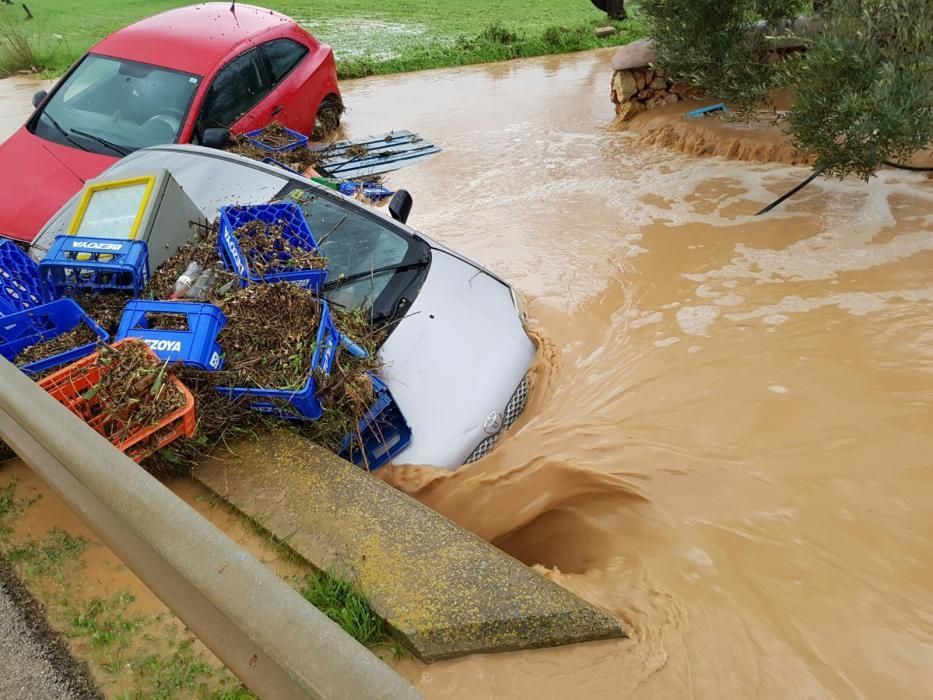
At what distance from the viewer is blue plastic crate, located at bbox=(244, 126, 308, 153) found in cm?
720

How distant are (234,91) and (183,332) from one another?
199 inches

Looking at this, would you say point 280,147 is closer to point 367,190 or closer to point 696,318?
point 367,190

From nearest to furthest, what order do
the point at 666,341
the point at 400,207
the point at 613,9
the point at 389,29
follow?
the point at 400,207
the point at 666,341
the point at 389,29
the point at 613,9

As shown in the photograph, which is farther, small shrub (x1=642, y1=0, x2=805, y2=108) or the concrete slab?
small shrub (x1=642, y1=0, x2=805, y2=108)

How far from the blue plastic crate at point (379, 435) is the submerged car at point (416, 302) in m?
0.05

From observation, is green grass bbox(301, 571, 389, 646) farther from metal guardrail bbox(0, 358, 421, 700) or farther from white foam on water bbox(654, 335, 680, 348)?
white foam on water bbox(654, 335, 680, 348)

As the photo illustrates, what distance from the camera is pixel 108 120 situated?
6.25 metres

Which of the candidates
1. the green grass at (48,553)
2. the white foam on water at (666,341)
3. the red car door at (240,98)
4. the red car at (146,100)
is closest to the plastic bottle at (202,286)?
the green grass at (48,553)

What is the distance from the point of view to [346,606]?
2.18m

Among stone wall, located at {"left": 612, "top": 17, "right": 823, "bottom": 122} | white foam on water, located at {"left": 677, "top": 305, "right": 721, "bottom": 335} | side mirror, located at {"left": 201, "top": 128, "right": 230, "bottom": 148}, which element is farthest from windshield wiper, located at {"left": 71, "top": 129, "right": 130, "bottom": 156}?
stone wall, located at {"left": 612, "top": 17, "right": 823, "bottom": 122}

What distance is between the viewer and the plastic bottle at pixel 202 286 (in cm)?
341

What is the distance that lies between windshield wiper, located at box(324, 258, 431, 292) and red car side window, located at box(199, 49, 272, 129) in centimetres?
381

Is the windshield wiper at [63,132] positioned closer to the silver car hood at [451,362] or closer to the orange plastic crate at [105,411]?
the silver car hood at [451,362]

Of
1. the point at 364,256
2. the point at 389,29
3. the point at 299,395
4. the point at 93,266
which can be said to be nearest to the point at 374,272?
the point at 364,256
